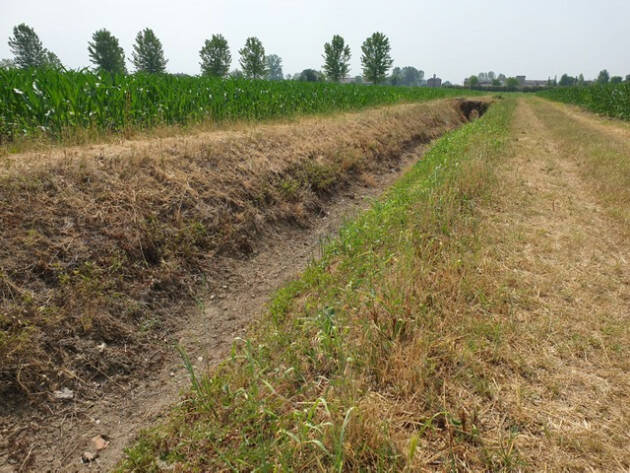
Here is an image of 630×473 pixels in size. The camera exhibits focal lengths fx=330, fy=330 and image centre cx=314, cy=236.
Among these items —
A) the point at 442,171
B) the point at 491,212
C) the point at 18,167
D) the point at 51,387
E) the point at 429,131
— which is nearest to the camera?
the point at 51,387

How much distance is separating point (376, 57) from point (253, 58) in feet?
72.2

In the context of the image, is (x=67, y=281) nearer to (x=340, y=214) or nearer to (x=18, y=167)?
(x=18, y=167)

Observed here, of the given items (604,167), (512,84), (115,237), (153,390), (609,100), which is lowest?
(153,390)

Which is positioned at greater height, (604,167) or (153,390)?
(604,167)

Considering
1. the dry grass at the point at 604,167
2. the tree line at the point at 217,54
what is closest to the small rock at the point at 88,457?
the dry grass at the point at 604,167

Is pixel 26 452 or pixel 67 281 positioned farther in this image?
pixel 67 281

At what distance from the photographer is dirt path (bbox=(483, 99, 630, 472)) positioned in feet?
6.59

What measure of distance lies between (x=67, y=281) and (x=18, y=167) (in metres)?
1.90

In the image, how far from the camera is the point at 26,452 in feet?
8.40

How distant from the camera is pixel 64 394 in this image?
9.78ft

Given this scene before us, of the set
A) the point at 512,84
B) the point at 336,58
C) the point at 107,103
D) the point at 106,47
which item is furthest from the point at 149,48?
the point at 512,84

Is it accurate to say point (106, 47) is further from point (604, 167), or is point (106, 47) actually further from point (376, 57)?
point (604, 167)

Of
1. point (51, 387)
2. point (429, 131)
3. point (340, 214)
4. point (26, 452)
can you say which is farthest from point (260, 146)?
point (429, 131)

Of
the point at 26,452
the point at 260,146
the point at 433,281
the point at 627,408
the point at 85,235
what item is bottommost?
the point at 26,452
